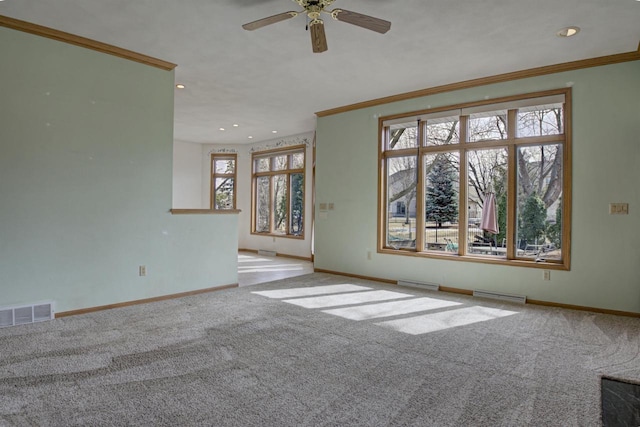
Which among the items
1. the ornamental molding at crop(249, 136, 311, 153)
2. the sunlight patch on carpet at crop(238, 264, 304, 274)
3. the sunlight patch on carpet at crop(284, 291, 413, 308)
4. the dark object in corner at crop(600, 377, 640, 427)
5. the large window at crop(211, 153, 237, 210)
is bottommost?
the dark object in corner at crop(600, 377, 640, 427)

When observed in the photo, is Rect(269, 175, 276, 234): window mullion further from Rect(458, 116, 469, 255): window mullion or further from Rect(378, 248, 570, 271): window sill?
Rect(458, 116, 469, 255): window mullion

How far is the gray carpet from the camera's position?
203 cm

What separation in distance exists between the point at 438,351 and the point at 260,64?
11.4 feet

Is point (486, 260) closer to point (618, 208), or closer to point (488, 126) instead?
point (618, 208)

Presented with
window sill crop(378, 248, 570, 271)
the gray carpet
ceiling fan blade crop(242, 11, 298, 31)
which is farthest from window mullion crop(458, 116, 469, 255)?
ceiling fan blade crop(242, 11, 298, 31)

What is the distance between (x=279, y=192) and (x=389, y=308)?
523cm

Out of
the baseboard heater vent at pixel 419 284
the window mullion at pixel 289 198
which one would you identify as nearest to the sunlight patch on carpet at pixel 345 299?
the baseboard heater vent at pixel 419 284

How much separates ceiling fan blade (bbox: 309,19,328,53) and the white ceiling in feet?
1.16

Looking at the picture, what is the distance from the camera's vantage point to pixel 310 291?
499cm

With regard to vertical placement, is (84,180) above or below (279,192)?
below

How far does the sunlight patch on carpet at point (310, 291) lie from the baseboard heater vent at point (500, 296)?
1.43 metres

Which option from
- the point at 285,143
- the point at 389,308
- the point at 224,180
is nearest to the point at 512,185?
the point at 389,308

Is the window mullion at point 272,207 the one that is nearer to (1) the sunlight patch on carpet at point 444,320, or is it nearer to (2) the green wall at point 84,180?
(2) the green wall at point 84,180

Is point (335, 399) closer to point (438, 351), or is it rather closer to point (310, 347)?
point (310, 347)
